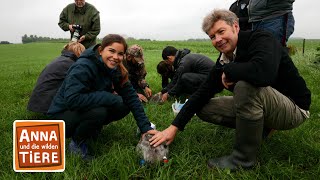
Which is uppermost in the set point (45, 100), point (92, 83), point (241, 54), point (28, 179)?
point (241, 54)

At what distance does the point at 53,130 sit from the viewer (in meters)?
2.15

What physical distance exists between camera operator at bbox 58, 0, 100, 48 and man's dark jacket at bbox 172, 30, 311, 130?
12.2 feet

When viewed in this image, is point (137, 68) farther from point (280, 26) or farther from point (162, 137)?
point (162, 137)

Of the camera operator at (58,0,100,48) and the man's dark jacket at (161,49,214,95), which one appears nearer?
the man's dark jacket at (161,49,214,95)

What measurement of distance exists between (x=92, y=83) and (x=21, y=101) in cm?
304

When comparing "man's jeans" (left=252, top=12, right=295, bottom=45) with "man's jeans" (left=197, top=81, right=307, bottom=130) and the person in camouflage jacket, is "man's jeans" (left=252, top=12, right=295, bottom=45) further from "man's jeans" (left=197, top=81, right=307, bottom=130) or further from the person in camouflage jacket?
the person in camouflage jacket

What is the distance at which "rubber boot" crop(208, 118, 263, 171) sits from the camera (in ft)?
8.66

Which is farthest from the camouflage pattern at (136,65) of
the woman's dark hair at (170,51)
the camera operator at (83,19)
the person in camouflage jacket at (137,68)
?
the camera operator at (83,19)

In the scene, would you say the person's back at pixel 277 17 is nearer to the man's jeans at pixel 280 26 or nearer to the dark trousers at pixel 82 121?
the man's jeans at pixel 280 26

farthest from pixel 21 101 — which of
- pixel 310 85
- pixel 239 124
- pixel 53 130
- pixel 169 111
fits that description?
pixel 310 85

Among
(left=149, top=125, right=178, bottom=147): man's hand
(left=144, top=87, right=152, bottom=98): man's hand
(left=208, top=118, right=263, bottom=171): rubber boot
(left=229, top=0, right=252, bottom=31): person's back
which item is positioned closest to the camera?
(left=208, top=118, right=263, bottom=171): rubber boot

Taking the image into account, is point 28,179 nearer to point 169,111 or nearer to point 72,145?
point 72,145

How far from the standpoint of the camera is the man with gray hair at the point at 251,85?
8.36ft

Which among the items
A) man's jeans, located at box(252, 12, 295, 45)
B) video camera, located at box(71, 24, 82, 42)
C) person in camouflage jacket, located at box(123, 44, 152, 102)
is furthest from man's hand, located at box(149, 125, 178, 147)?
video camera, located at box(71, 24, 82, 42)
